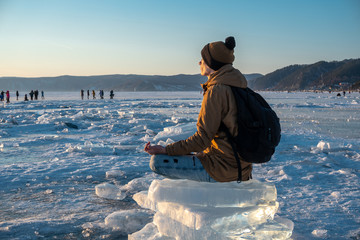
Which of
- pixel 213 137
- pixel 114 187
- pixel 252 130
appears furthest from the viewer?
pixel 114 187

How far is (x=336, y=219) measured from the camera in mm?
3141

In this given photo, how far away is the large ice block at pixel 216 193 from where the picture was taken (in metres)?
2.28

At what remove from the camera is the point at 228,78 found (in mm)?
2221

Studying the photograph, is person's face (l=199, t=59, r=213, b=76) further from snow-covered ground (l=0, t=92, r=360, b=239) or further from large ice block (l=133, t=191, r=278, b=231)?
snow-covered ground (l=0, t=92, r=360, b=239)

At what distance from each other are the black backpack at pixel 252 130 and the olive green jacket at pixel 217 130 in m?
0.05

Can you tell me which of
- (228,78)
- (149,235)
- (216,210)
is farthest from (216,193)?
(228,78)

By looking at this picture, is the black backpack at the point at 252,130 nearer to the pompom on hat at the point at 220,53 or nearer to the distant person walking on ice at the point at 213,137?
the distant person walking on ice at the point at 213,137

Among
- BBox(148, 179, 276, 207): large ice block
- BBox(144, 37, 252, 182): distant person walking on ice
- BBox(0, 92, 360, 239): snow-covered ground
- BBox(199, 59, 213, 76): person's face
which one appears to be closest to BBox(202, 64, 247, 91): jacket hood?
BBox(144, 37, 252, 182): distant person walking on ice

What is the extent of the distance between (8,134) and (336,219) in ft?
32.4

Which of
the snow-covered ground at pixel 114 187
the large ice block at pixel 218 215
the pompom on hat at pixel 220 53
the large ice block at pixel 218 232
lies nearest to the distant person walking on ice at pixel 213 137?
the pompom on hat at pixel 220 53

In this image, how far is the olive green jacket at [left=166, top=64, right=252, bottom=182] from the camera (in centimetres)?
215

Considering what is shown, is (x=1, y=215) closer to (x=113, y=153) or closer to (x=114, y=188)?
(x=114, y=188)

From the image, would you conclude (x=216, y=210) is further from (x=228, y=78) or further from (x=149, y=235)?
(x=228, y=78)

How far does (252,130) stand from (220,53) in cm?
63
